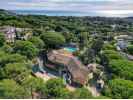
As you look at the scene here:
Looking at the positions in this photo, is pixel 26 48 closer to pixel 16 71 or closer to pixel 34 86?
pixel 16 71

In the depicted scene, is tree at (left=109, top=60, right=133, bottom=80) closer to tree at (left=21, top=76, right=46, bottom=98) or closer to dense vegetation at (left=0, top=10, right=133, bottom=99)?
dense vegetation at (left=0, top=10, right=133, bottom=99)

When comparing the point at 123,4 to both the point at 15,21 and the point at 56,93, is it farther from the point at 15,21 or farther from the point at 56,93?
the point at 15,21

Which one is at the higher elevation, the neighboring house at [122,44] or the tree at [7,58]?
the neighboring house at [122,44]

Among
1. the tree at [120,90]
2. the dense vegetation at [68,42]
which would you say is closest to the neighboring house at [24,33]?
the dense vegetation at [68,42]

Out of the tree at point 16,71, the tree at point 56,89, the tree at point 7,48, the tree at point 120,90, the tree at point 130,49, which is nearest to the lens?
the tree at point 56,89

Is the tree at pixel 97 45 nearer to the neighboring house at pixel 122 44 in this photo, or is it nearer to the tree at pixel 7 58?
the neighboring house at pixel 122 44

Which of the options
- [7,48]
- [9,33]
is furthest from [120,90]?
[9,33]

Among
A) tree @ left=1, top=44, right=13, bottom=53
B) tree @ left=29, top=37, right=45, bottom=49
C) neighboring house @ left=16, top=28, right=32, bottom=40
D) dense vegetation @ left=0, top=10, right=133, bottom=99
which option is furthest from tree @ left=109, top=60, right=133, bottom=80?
tree @ left=1, top=44, right=13, bottom=53
